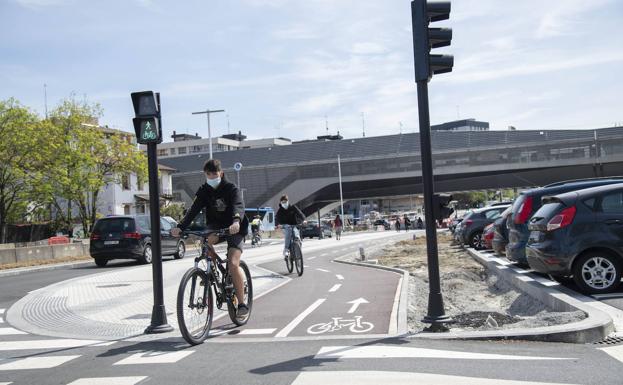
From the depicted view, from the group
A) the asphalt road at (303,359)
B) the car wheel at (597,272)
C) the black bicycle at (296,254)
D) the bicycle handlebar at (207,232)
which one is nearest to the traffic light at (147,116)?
the bicycle handlebar at (207,232)

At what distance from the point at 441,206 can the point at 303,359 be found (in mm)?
2643

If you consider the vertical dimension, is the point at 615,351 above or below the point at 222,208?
below

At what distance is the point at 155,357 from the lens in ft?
20.5

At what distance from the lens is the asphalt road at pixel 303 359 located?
512 cm

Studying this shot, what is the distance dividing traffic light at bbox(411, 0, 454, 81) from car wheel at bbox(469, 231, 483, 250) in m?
16.4

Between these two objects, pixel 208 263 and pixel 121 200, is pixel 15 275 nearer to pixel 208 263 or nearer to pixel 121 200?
pixel 208 263

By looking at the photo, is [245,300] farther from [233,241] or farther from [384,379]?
[384,379]

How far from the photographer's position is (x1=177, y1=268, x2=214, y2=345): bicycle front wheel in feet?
22.0

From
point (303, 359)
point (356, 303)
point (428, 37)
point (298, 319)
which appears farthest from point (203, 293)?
Result: point (428, 37)

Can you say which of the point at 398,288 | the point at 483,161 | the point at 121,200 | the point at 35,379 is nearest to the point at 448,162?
the point at 483,161

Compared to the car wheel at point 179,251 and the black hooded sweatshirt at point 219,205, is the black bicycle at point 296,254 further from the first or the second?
the car wheel at point 179,251

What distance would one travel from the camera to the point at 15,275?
19781 millimetres

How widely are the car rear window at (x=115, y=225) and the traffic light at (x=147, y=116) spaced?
47.3 feet

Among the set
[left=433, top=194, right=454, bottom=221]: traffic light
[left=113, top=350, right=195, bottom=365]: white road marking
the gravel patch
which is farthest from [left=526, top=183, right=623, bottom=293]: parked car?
[left=113, top=350, right=195, bottom=365]: white road marking
